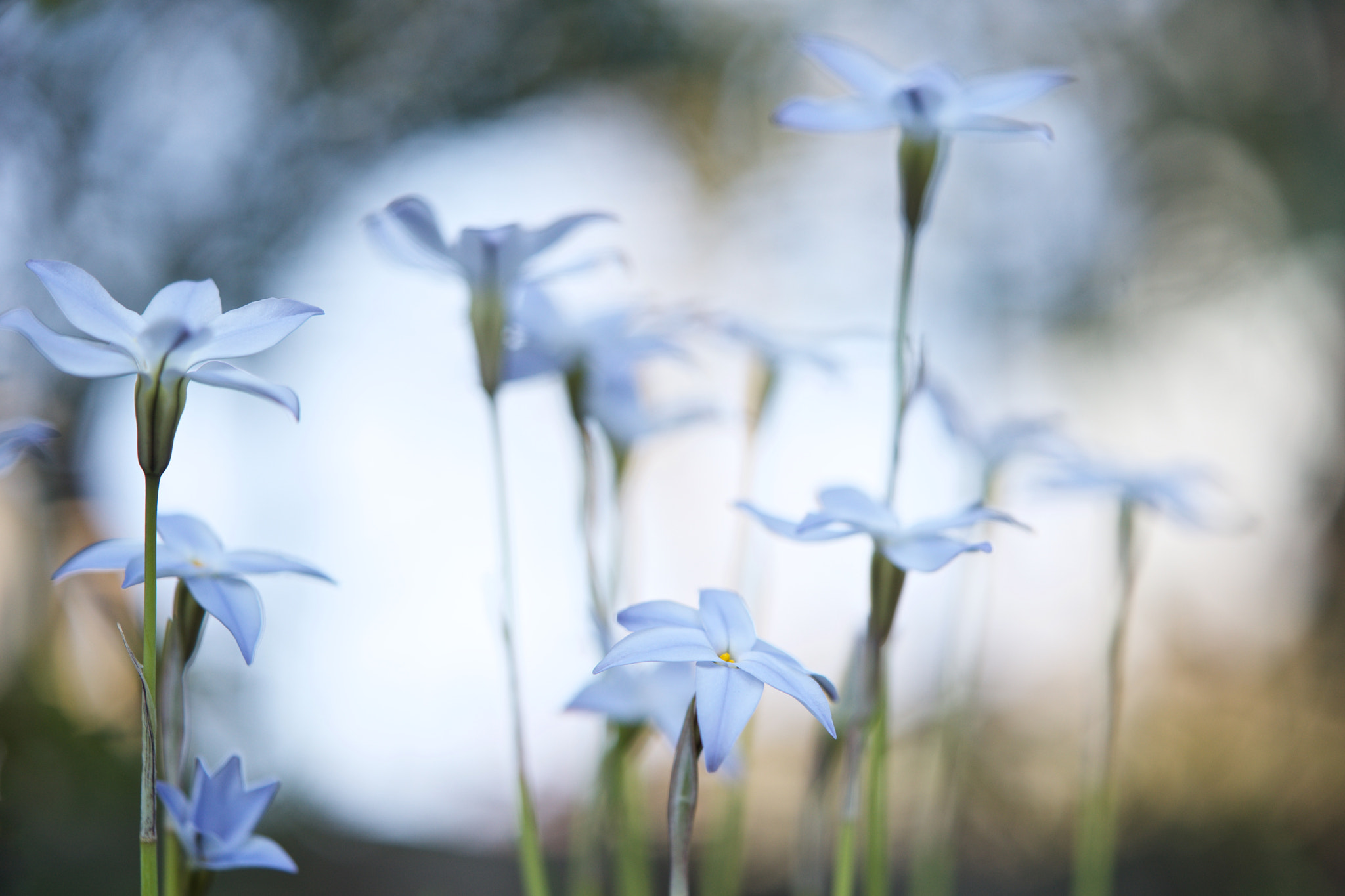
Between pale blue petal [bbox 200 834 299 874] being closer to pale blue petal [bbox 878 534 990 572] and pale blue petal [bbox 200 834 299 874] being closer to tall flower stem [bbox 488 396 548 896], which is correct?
tall flower stem [bbox 488 396 548 896]

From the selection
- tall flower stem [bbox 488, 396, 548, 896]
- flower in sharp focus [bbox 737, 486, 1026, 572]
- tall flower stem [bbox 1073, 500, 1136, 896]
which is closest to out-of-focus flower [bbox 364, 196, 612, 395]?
tall flower stem [bbox 488, 396, 548, 896]

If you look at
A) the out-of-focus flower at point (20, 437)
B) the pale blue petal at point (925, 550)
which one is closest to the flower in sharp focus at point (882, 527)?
the pale blue petal at point (925, 550)

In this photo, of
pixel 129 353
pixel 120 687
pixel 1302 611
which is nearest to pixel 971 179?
pixel 1302 611

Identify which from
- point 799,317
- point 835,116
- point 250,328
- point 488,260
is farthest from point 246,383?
point 799,317

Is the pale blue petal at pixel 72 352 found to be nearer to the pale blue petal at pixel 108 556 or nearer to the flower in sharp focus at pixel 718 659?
the pale blue petal at pixel 108 556

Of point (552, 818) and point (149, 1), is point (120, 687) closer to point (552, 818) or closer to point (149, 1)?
point (552, 818)

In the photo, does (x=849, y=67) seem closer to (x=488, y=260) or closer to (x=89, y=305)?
(x=488, y=260)
